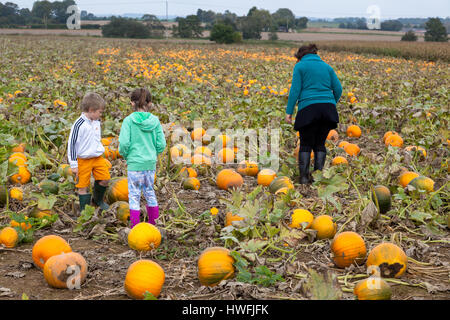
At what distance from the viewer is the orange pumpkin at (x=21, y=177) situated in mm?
5449

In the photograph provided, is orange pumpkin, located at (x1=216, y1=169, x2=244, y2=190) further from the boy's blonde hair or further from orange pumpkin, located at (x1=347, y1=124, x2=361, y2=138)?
orange pumpkin, located at (x1=347, y1=124, x2=361, y2=138)

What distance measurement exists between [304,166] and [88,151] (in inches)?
108

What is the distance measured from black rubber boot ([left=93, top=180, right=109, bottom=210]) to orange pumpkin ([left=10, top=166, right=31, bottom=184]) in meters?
1.14

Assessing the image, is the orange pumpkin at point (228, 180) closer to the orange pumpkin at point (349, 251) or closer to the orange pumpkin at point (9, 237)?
the orange pumpkin at point (349, 251)

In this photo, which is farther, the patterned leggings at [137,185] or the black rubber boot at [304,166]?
the black rubber boot at [304,166]

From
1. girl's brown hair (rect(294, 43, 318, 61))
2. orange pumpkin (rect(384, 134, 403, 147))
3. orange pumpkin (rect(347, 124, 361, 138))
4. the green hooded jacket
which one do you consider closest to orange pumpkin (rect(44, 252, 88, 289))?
the green hooded jacket

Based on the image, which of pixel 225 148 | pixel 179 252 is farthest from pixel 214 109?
pixel 179 252

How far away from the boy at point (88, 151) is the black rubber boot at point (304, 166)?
2.49 meters

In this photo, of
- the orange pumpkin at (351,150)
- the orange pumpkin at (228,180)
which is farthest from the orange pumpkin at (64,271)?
the orange pumpkin at (351,150)

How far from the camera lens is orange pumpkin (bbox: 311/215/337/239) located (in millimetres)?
4086

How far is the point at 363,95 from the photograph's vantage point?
11391 millimetres

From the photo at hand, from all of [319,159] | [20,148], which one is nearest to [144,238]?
[319,159]
